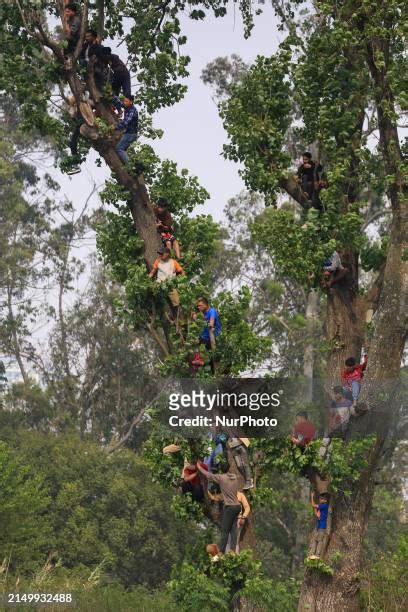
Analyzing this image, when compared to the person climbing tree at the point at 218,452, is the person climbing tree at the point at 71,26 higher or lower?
higher

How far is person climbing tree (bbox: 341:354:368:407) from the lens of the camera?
48.4ft

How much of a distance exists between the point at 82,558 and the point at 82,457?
3.75 metres

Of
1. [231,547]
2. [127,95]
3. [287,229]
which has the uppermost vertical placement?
[127,95]

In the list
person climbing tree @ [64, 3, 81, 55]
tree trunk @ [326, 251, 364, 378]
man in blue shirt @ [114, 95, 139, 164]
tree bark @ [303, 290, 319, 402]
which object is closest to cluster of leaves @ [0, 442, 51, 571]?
tree trunk @ [326, 251, 364, 378]

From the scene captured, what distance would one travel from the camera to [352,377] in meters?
15.1

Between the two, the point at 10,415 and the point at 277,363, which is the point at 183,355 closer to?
the point at 277,363

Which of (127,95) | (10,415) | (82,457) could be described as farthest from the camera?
(10,415)

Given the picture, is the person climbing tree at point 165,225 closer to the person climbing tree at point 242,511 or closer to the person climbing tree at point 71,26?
the person climbing tree at point 71,26

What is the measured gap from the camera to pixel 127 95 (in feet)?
48.4

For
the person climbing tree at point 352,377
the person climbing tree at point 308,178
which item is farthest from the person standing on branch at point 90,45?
the person climbing tree at point 352,377

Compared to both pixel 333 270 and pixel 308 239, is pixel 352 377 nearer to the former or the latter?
pixel 333 270

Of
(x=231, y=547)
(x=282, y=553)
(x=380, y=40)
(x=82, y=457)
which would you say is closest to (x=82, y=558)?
(x=82, y=457)

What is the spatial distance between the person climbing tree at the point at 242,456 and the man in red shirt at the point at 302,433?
711 mm

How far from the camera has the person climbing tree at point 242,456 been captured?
13992 millimetres
